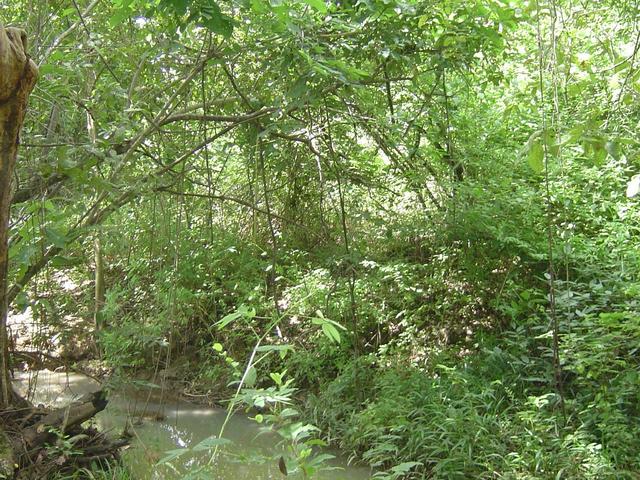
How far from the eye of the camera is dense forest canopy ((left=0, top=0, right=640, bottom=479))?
3.65 m

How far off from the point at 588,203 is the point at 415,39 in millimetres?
1990

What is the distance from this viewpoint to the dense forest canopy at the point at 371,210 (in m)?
3.65

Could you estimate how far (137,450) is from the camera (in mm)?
4570

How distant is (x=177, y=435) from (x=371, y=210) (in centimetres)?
255

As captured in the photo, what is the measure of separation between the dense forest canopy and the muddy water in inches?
11.7

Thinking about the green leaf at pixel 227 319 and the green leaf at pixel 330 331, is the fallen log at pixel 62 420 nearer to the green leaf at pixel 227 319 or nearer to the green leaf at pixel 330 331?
the green leaf at pixel 227 319

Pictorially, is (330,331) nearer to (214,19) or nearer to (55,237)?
(214,19)

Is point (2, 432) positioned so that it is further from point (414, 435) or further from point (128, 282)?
point (128, 282)

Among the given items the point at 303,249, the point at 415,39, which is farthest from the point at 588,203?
the point at 303,249

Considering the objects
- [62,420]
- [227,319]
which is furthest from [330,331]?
[62,420]

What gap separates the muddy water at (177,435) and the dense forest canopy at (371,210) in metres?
0.30

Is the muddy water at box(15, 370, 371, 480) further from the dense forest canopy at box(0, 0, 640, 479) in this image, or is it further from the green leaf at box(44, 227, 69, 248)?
the green leaf at box(44, 227, 69, 248)

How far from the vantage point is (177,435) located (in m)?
5.34

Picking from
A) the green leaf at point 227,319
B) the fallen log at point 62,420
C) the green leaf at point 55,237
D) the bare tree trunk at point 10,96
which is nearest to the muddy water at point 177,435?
the fallen log at point 62,420
